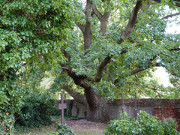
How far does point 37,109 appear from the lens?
518 inches

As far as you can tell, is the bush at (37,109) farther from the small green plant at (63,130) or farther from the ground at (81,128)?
the small green plant at (63,130)

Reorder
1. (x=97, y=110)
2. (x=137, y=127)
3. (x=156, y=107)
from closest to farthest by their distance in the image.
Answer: (x=137, y=127) < (x=156, y=107) < (x=97, y=110)

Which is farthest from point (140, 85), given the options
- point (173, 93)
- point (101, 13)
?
point (101, 13)

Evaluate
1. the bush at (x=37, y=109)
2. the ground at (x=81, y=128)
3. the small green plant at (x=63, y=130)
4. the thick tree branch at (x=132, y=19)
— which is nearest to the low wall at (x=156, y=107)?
the ground at (x=81, y=128)

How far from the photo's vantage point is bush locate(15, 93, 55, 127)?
12391 millimetres

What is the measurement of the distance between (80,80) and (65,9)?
6317 mm

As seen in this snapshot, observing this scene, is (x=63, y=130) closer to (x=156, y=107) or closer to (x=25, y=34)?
(x=25, y=34)

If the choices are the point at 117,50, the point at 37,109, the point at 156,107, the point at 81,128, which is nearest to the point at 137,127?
the point at 117,50

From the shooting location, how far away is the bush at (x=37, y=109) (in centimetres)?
1239

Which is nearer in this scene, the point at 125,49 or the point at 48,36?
the point at 48,36

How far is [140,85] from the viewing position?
47.4 feet

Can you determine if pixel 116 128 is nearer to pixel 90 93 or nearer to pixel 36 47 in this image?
pixel 36 47

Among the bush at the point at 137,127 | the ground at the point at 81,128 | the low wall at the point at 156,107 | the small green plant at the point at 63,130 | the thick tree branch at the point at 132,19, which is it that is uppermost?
the thick tree branch at the point at 132,19

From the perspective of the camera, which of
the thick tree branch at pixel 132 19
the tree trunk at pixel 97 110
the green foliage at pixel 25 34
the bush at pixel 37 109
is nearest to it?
the green foliage at pixel 25 34
